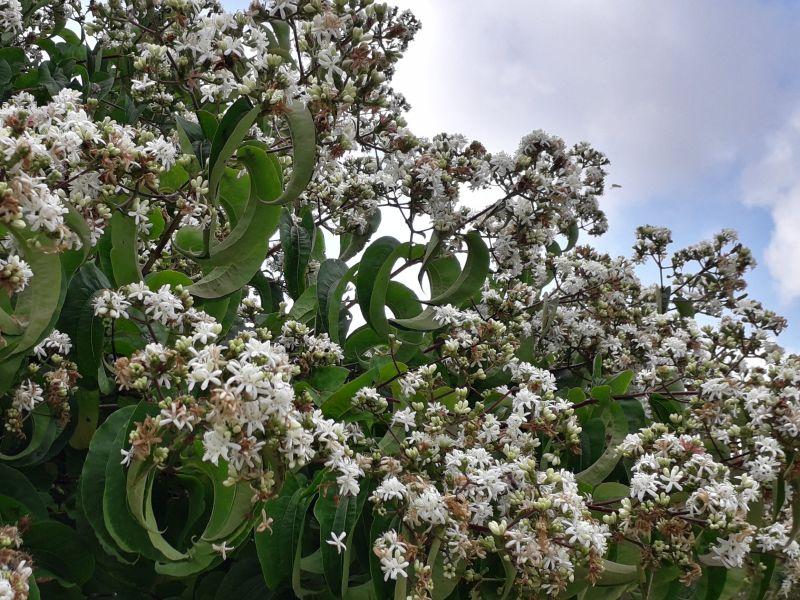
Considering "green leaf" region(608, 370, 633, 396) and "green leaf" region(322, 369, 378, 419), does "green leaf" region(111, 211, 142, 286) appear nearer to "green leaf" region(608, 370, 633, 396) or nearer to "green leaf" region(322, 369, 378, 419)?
"green leaf" region(322, 369, 378, 419)

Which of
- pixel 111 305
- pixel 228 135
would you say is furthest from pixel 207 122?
pixel 111 305

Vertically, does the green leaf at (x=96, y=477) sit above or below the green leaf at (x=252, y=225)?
below

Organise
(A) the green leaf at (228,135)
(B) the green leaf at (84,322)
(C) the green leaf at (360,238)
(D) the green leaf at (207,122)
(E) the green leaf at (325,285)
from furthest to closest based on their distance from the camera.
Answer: (C) the green leaf at (360,238) < (E) the green leaf at (325,285) < (D) the green leaf at (207,122) < (B) the green leaf at (84,322) < (A) the green leaf at (228,135)

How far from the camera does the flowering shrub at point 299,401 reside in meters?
1.83

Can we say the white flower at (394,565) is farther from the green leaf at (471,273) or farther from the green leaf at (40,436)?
the green leaf at (471,273)

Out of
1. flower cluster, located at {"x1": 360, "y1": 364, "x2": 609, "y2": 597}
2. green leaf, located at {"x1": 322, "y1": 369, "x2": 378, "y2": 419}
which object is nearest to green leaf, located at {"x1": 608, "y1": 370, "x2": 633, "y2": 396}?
flower cluster, located at {"x1": 360, "y1": 364, "x2": 609, "y2": 597}

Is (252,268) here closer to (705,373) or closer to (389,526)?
(389,526)

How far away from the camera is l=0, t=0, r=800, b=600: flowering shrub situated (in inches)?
72.1

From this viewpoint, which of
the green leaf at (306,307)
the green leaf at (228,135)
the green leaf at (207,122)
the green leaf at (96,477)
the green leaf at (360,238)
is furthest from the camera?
the green leaf at (360,238)

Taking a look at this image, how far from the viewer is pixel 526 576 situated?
2062mm

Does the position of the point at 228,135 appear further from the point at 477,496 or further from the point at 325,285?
the point at 477,496

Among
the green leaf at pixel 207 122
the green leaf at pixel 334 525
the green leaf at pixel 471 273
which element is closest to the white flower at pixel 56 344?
the green leaf at pixel 207 122

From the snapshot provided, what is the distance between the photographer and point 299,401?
2070 millimetres

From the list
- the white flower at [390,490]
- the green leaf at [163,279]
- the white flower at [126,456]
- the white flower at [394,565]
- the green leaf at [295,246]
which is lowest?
the white flower at [394,565]
